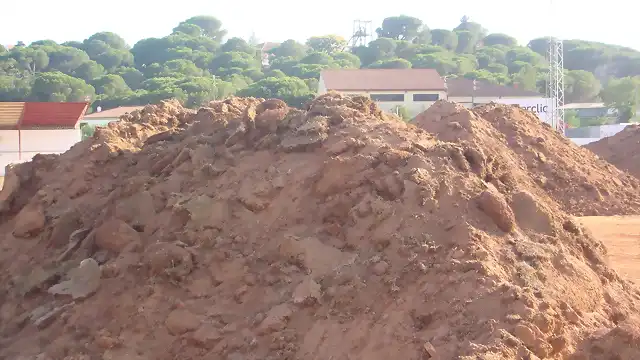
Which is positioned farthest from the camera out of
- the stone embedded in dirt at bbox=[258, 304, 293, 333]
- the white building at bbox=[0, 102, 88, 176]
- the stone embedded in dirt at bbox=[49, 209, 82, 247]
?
the white building at bbox=[0, 102, 88, 176]

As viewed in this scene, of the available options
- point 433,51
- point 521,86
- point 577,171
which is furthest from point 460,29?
point 577,171

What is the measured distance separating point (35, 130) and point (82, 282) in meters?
21.3

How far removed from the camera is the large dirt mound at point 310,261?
4547mm

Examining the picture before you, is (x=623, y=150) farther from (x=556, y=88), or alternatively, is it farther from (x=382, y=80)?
(x=382, y=80)

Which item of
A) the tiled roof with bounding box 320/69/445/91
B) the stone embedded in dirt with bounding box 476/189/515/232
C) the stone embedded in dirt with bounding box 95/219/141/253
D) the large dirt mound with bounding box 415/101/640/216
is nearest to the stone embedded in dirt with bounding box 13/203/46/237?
the stone embedded in dirt with bounding box 95/219/141/253

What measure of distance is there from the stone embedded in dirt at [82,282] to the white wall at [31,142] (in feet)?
67.2

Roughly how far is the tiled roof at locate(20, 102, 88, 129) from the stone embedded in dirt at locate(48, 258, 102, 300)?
20631 mm

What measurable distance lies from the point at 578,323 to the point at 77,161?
18.0ft

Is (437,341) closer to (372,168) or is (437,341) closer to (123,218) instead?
(372,168)

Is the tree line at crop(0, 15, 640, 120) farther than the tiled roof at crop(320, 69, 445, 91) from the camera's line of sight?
Result: Yes

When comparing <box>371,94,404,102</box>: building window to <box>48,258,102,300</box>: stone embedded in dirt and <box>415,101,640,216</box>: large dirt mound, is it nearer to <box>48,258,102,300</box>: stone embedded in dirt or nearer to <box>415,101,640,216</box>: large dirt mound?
<box>415,101,640,216</box>: large dirt mound

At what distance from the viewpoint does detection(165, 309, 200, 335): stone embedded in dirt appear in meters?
5.05

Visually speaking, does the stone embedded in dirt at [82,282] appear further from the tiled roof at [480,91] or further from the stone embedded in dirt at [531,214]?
the tiled roof at [480,91]

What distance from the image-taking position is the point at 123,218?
6.27m
